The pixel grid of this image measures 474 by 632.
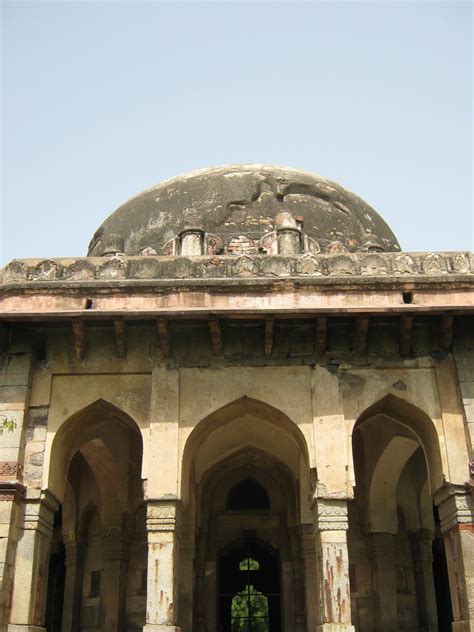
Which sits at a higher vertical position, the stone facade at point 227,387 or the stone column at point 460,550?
the stone facade at point 227,387

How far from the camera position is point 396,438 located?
987cm

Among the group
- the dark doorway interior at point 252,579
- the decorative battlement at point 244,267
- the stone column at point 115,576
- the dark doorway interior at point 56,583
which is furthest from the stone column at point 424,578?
the dark doorway interior at point 56,583

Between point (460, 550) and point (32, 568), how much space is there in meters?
4.36

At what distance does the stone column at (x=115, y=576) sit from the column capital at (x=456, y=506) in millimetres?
4490

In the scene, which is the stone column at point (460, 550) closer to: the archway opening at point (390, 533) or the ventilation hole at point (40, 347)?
the archway opening at point (390, 533)

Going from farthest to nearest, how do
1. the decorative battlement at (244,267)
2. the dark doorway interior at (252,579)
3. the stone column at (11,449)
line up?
the dark doorway interior at (252,579) < the decorative battlement at (244,267) < the stone column at (11,449)

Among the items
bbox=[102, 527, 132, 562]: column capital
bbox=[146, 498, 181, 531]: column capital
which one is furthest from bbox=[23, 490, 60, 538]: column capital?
bbox=[102, 527, 132, 562]: column capital

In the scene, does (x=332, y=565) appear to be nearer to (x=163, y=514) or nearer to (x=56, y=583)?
(x=163, y=514)

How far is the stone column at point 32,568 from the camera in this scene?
285 inches

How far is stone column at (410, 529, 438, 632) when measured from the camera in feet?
33.0

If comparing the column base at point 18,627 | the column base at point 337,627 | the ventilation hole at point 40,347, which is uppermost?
the ventilation hole at point 40,347

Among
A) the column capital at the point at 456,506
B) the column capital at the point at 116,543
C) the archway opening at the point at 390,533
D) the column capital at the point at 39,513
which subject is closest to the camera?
the column capital at the point at 456,506

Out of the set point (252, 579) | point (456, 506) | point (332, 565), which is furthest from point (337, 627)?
point (252, 579)

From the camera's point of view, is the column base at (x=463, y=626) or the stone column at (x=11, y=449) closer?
the column base at (x=463, y=626)
